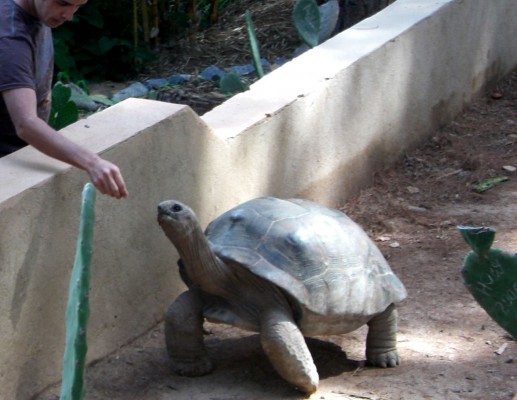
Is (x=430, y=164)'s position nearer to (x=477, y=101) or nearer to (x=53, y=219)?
(x=477, y=101)

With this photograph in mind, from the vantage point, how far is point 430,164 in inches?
242

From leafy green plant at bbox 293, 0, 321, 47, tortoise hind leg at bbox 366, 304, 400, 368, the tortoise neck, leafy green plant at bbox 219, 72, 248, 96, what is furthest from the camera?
leafy green plant at bbox 293, 0, 321, 47

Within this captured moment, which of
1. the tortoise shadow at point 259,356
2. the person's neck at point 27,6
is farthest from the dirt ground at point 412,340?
the person's neck at point 27,6

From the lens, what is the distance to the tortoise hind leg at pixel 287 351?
12.5 ft

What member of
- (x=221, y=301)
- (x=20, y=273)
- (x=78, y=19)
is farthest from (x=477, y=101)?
(x=20, y=273)

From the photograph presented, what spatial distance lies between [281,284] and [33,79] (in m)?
1.17

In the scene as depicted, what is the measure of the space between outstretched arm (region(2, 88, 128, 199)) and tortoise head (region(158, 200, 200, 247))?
157mm

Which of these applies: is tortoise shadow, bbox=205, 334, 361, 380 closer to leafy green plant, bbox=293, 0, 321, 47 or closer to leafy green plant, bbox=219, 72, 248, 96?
leafy green plant, bbox=219, 72, 248, 96

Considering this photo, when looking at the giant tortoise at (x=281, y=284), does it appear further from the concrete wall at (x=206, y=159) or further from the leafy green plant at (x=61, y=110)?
the leafy green plant at (x=61, y=110)

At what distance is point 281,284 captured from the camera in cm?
382

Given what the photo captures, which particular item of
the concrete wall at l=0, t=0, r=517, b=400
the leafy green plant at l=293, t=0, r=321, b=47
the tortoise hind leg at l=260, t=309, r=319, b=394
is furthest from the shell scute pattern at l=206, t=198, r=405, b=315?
the leafy green plant at l=293, t=0, r=321, b=47

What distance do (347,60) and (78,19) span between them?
2.77m

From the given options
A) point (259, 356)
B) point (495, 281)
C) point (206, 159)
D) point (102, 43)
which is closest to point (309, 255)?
point (259, 356)

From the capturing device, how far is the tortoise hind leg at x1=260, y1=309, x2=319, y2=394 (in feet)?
12.5
